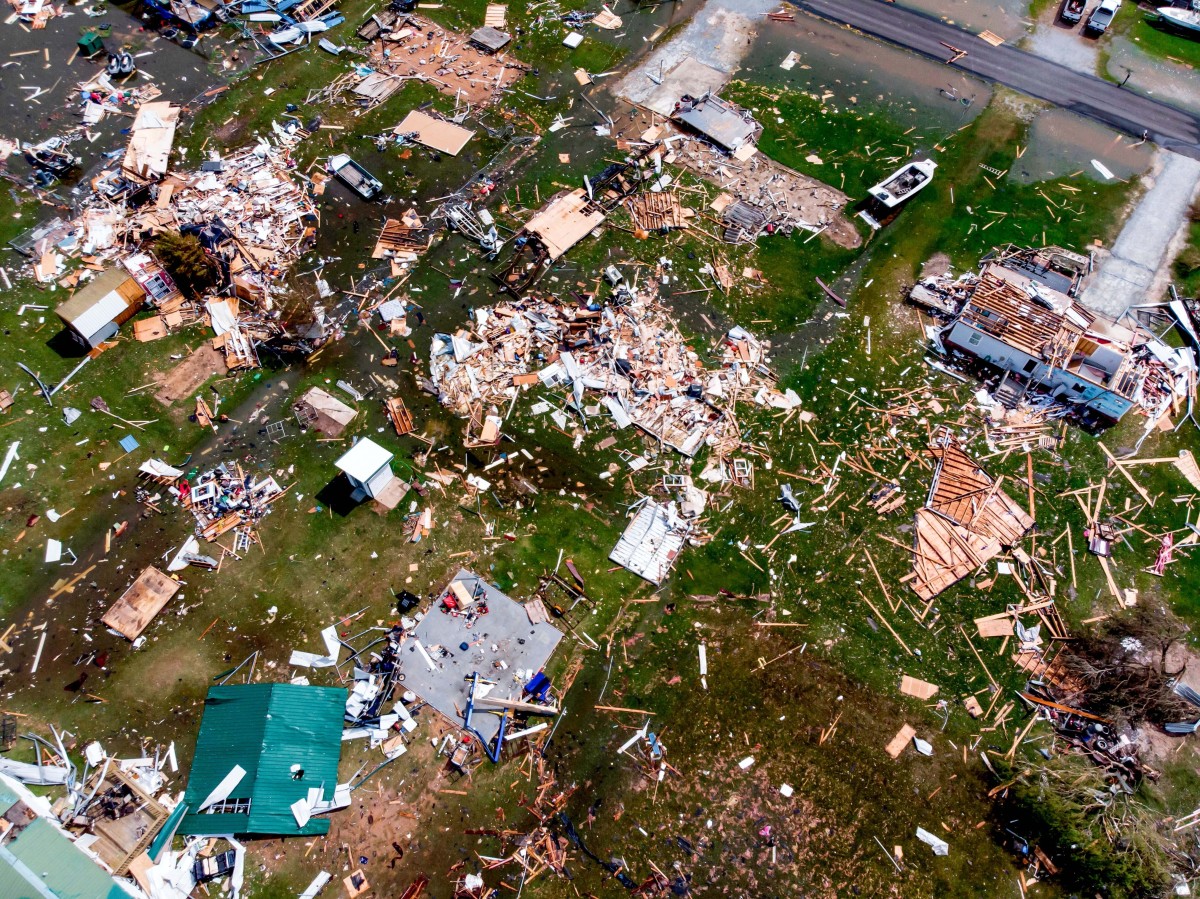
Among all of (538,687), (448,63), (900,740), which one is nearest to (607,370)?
(538,687)

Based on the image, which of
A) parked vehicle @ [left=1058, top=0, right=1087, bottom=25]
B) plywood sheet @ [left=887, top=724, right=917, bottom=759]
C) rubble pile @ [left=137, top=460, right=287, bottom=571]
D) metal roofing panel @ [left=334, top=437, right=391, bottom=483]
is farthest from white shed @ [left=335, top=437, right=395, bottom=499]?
parked vehicle @ [left=1058, top=0, right=1087, bottom=25]

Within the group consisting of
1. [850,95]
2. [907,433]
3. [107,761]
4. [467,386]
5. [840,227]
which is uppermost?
[850,95]

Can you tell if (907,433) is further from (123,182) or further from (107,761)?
(123,182)

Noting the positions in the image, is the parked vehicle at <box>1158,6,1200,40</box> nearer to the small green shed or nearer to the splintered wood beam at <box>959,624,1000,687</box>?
the splintered wood beam at <box>959,624,1000,687</box>

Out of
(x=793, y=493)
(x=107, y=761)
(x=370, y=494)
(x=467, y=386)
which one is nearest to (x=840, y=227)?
(x=793, y=493)

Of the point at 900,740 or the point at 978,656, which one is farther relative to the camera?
the point at 978,656

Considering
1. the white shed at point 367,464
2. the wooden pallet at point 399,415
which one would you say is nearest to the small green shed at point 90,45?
the wooden pallet at point 399,415

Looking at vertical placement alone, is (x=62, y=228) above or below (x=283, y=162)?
below

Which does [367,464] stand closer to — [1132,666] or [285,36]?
[285,36]
